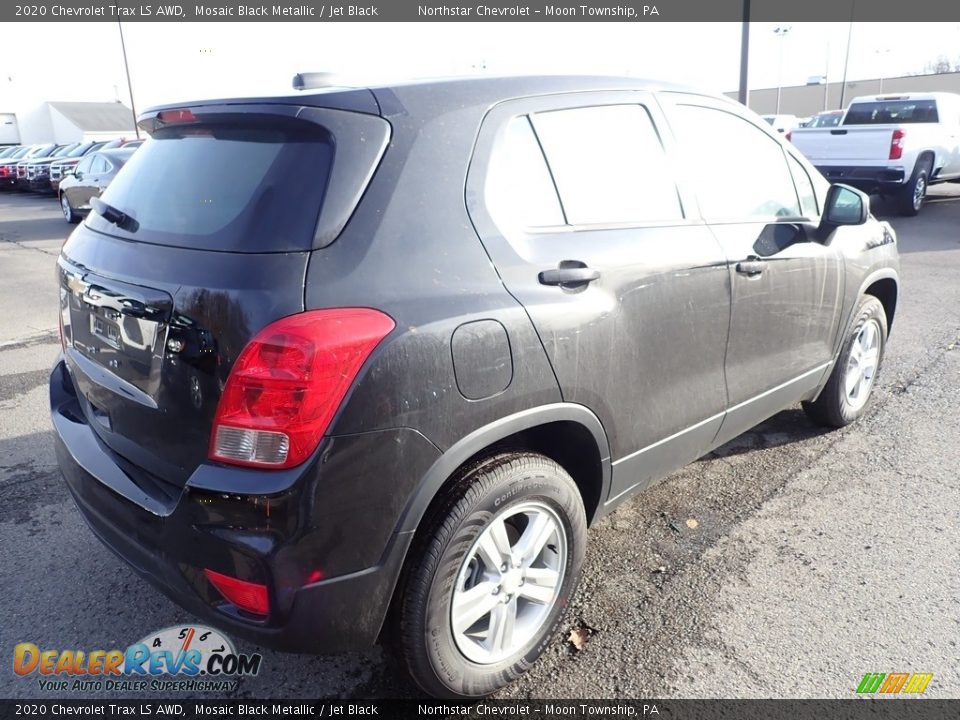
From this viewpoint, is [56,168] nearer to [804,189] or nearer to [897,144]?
[897,144]

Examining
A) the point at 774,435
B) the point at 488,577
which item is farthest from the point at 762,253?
the point at 488,577

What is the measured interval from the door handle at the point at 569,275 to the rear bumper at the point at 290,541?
683 millimetres

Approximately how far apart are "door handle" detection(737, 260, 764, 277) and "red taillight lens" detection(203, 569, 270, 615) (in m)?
2.26

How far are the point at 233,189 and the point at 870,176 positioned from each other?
44.0ft

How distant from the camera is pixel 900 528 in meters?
3.36

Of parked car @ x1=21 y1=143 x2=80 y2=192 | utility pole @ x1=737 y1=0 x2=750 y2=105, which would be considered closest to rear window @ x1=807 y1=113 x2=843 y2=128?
utility pole @ x1=737 y1=0 x2=750 y2=105

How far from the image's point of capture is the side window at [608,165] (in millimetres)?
2535

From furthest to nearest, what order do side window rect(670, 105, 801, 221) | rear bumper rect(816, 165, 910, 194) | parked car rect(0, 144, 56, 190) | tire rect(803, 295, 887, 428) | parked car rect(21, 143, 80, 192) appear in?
parked car rect(0, 144, 56, 190) → parked car rect(21, 143, 80, 192) → rear bumper rect(816, 165, 910, 194) → tire rect(803, 295, 887, 428) → side window rect(670, 105, 801, 221)

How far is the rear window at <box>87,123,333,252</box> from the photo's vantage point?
198 centimetres

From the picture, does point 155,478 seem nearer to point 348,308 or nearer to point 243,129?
point 348,308

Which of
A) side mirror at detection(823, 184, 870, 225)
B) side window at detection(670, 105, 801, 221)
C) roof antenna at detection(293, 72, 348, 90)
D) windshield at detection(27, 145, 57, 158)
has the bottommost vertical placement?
windshield at detection(27, 145, 57, 158)

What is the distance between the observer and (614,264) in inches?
101

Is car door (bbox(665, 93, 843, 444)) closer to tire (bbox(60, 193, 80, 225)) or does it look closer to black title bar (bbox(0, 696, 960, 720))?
black title bar (bbox(0, 696, 960, 720))

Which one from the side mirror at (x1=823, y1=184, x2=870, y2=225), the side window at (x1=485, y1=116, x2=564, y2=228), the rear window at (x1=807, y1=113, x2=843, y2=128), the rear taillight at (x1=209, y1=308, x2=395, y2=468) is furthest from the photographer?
the rear window at (x1=807, y1=113, x2=843, y2=128)
